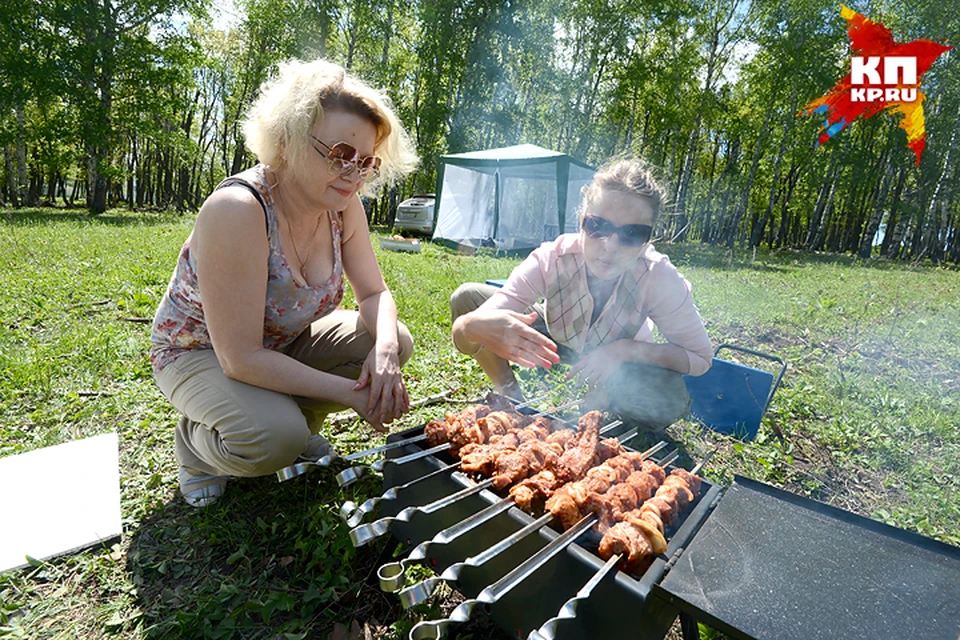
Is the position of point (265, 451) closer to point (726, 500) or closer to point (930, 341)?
point (726, 500)

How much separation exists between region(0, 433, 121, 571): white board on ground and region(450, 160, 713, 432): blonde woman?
6.67ft

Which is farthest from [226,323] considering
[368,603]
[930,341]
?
[930,341]

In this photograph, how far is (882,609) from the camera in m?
1.31

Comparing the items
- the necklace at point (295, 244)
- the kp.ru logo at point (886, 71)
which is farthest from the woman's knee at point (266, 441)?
the kp.ru logo at point (886, 71)

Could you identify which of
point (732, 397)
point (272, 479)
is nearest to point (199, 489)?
point (272, 479)

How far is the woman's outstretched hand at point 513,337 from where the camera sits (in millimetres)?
2479

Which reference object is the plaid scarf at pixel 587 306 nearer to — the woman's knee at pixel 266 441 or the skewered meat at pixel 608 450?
the skewered meat at pixel 608 450

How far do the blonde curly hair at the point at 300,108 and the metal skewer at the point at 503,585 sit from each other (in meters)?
1.81

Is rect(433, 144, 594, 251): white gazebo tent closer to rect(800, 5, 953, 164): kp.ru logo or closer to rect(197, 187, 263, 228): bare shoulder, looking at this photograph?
rect(800, 5, 953, 164): kp.ru logo

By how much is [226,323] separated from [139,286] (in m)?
5.30

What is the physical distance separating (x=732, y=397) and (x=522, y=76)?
82.1 feet

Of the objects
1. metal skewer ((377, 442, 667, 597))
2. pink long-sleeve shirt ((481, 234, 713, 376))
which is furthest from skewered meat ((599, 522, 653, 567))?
pink long-sleeve shirt ((481, 234, 713, 376))

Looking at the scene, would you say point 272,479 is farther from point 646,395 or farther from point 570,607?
point 646,395

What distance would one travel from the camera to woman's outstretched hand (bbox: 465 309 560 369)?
2.48 meters
